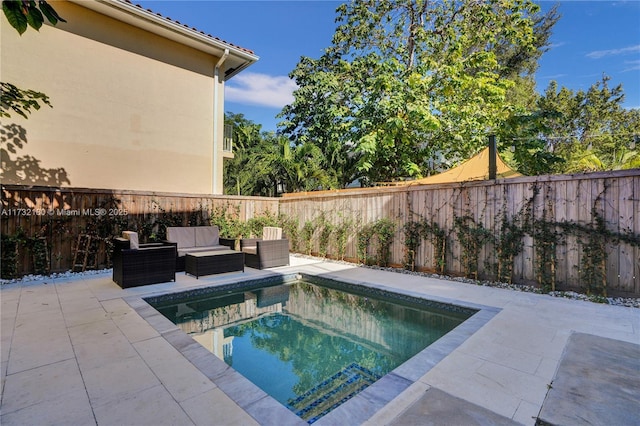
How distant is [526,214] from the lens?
234 inches

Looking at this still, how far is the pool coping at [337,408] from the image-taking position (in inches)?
84.7

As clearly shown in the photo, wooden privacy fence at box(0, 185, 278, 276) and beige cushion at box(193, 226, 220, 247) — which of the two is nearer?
wooden privacy fence at box(0, 185, 278, 276)

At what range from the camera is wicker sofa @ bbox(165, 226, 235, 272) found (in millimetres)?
7090

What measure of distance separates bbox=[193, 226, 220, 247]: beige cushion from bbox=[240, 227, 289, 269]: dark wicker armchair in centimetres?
73

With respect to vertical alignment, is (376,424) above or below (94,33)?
below

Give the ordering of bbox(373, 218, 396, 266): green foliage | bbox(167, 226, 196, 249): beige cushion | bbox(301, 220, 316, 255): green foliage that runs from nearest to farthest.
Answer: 1. bbox(167, 226, 196, 249): beige cushion
2. bbox(373, 218, 396, 266): green foliage
3. bbox(301, 220, 316, 255): green foliage

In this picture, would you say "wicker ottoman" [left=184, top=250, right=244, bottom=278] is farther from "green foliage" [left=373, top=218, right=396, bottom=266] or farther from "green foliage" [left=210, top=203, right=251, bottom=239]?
"green foliage" [left=373, top=218, right=396, bottom=266]

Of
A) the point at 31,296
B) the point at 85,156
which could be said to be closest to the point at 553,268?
the point at 31,296

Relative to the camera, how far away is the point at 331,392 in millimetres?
2793

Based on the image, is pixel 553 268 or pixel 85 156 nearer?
pixel 553 268

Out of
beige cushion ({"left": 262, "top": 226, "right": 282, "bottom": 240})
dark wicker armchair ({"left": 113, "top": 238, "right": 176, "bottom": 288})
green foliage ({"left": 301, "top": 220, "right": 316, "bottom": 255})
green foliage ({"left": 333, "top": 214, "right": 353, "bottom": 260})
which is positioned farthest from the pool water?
green foliage ({"left": 301, "top": 220, "right": 316, "bottom": 255})

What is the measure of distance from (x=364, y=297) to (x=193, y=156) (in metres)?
7.61

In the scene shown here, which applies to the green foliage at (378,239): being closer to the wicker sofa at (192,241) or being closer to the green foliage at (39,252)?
the wicker sofa at (192,241)

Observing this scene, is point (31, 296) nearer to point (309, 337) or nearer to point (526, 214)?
point (309, 337)
